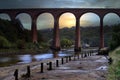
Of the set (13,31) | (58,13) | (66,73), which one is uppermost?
(58,13)

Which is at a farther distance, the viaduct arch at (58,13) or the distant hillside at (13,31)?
the distant hillside at (13,31)

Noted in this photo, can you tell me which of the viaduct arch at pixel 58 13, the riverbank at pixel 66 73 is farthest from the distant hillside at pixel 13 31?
the riverbank at pixel 66 73

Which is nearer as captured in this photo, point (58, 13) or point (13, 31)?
point (58, 13)

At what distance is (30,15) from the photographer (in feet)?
362

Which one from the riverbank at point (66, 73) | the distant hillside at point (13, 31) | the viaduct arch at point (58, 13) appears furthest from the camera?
the distant hillside at point (13, 31)

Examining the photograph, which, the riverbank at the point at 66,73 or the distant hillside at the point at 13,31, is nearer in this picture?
the riverbank at the point at 66,73

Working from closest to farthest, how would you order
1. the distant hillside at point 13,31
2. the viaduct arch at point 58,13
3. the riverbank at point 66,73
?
the riverbank at point 66,73, the viaduct arch at point 58,13, the distant hillside at point 13,31

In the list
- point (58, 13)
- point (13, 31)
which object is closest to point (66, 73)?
point (58, 13)

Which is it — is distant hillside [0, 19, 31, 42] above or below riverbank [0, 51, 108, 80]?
above

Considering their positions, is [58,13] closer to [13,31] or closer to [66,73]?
[13,31]

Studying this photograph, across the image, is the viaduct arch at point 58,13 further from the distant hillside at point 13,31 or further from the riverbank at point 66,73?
the riverbank at point 66,73

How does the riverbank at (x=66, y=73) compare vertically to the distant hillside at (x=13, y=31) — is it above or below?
below

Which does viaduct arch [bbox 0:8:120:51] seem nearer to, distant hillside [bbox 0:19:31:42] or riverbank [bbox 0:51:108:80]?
distant hillside [bbox 0:19:31:42]

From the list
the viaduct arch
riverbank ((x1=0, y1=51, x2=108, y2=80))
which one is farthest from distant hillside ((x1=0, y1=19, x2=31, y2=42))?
riverbank ((x1=0, y1=51, x2=108, y2=80))
